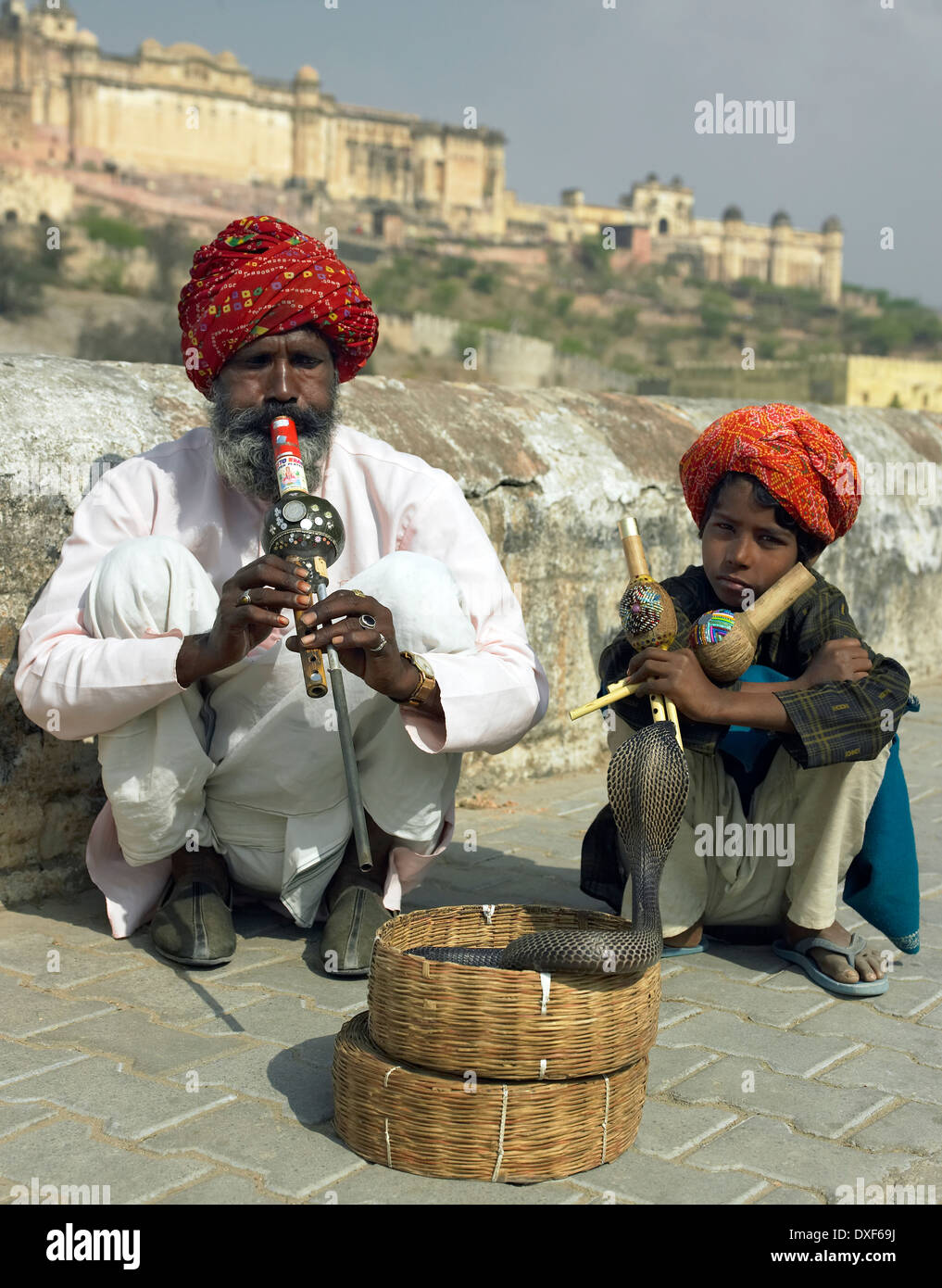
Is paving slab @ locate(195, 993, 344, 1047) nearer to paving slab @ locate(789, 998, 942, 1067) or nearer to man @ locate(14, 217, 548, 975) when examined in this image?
man @ locate(14, 217, 548, 975)

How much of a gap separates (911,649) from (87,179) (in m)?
48.2

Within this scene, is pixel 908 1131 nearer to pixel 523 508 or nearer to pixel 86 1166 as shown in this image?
pixel 86 1166

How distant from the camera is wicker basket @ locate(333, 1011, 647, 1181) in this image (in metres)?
1.92

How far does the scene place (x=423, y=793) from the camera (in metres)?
2.71

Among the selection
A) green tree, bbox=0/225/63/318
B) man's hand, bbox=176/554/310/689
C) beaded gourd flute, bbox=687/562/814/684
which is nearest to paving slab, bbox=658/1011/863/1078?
beaded gourd flute, bbox=687/562/814/684

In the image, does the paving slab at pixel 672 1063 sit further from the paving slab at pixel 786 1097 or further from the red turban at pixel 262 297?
the red turban at pixel 262 297

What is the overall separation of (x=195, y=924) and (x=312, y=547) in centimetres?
75

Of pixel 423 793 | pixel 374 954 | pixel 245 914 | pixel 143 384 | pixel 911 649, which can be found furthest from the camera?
pixel 911 649

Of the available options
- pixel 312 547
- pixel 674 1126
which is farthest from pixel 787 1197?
pixel 312 547

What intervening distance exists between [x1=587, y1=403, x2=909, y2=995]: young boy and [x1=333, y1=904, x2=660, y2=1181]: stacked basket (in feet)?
2.36

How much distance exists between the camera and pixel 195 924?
2656 millimetres

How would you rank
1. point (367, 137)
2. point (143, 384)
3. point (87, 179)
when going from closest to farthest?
point (143, 384) < point (87, 179) < point (367, 137)

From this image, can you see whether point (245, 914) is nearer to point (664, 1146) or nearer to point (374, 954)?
point (374, 954)
